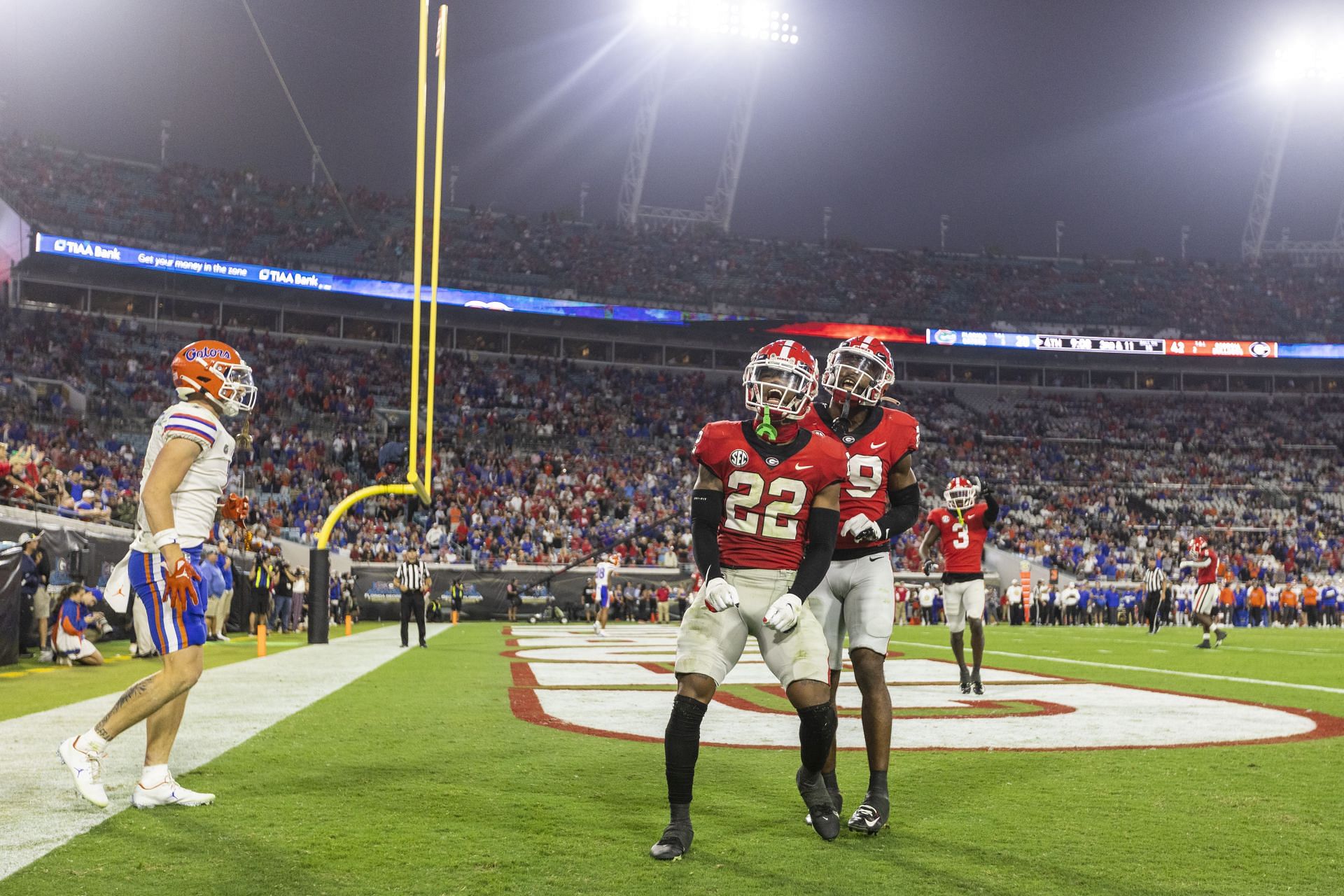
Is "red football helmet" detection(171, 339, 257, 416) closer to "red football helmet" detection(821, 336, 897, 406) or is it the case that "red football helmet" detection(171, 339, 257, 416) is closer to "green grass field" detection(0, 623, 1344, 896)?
"green grass field" detection(0, 623, 1344, 896)

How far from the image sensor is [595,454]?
128 ft

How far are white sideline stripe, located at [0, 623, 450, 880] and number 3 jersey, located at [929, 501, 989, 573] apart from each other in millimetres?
5252

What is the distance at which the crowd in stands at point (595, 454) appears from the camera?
103 ft

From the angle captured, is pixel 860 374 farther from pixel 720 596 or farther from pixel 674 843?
pixel 674 843

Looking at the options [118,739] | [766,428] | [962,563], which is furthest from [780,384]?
[962,563]

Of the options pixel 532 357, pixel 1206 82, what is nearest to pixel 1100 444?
pixel 1206 82

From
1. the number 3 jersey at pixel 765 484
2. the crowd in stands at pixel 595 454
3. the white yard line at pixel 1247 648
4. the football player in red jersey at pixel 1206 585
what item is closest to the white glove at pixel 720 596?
the number 3 jersey at pixel 765 484

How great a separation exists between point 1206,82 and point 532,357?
31.4m

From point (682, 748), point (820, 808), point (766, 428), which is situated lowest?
point (820, 808)

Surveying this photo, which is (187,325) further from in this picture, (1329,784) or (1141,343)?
(1329,784)

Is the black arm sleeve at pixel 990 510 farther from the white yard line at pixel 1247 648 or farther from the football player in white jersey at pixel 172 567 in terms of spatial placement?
the white yard line at pixel 1247 648

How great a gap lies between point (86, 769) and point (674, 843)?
2.50 metres

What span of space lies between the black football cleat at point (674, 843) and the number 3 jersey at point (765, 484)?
3.20ft

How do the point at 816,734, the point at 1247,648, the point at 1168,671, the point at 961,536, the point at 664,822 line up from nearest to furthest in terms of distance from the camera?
1. the point at 816,734
2. the point at 664,822
3. the point at 961,536
4. the point at 1168,671
5. the point at 1247,648
